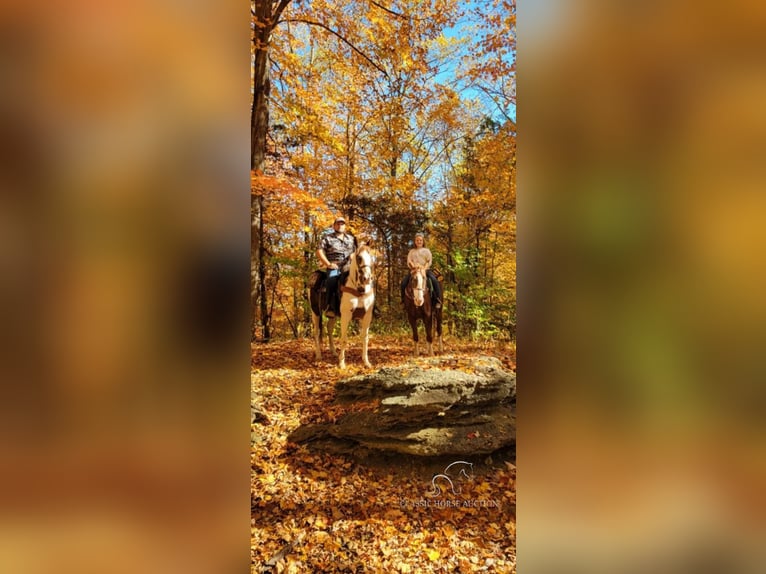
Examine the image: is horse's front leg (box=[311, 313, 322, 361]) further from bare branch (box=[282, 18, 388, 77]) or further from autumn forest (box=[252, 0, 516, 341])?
bare branch (box=[282, 18, 388, 77])

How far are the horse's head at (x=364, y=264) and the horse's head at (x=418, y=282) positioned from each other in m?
0.24

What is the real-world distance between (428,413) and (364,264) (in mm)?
940

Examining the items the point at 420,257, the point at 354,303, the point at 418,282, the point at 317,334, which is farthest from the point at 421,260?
the point at 317,334

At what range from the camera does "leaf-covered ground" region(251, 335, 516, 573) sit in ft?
5.96

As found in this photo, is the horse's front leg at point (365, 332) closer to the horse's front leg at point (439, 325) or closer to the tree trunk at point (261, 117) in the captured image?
the horse's front leg at point (439, 325)

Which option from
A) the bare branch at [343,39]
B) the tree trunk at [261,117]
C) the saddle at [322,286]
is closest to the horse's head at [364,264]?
the saddle at [322,286]

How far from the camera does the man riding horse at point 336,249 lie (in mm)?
2035
